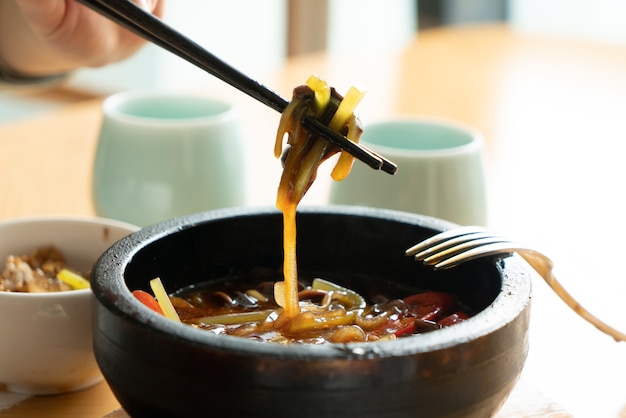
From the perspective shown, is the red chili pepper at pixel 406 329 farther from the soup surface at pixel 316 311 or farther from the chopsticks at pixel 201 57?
the chopsticks at pixel 201 57

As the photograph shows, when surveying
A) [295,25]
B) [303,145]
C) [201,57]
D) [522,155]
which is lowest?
[522,155]

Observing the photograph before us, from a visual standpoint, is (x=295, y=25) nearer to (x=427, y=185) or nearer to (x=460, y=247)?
(x=427, y=185)

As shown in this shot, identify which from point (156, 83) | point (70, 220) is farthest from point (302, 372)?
point (156, 83)

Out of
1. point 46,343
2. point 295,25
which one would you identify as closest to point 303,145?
point 46,343

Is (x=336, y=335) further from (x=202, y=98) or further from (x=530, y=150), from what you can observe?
(x=530, y=150)

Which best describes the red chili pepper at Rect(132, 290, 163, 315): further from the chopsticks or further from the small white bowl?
the chopsticks

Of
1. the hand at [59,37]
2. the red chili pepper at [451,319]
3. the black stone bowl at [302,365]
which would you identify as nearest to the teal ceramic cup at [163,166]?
the hand at [59,37]

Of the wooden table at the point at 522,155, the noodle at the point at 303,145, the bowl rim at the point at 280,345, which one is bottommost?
the wooden table at the point at 522,155
